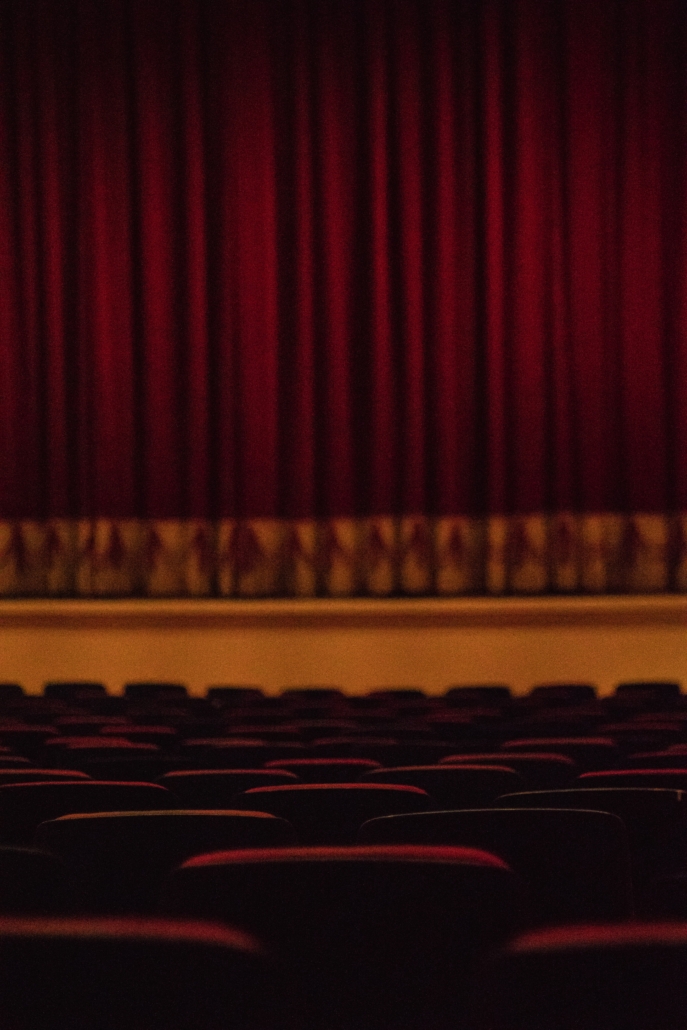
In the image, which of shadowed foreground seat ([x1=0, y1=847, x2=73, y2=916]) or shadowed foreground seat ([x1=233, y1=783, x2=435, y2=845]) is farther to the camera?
shadowed foreground seat ([x1=233, y1=783, x2=435, y2=845])

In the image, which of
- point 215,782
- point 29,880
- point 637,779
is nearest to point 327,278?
point 215,782

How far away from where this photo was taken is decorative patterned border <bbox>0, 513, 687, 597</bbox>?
7.89 metres

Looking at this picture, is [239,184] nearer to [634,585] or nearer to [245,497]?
[245,497]

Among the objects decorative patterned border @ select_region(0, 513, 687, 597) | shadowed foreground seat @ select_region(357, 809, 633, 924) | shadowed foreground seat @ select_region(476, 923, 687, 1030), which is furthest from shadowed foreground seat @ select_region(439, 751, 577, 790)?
decorative patterned border @ select_region(0, 513, 687, 597)

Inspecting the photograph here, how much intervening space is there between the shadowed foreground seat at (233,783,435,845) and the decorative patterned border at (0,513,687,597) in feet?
A: 19.2

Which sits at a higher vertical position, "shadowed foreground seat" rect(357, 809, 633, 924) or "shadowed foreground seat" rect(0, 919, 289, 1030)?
"shadowed foreground seat" rect(0, 919, 289, 1030)

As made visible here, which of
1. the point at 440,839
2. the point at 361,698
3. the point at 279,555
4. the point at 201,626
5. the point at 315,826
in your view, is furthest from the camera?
the point at 279,555

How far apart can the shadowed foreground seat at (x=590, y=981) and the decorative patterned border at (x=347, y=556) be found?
23.0 ft

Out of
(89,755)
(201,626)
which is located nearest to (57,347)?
(201,626)

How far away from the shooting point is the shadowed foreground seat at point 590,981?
2.72ft

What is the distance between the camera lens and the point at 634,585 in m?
7.81

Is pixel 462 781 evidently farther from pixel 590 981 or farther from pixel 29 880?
pixel 590 981

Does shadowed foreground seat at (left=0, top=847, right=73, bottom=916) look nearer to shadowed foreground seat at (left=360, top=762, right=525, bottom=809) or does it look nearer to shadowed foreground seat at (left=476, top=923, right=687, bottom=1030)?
shadowed foreground seat at (left=476, top=923, right=687, bottom=1030)

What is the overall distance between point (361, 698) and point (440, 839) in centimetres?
379
